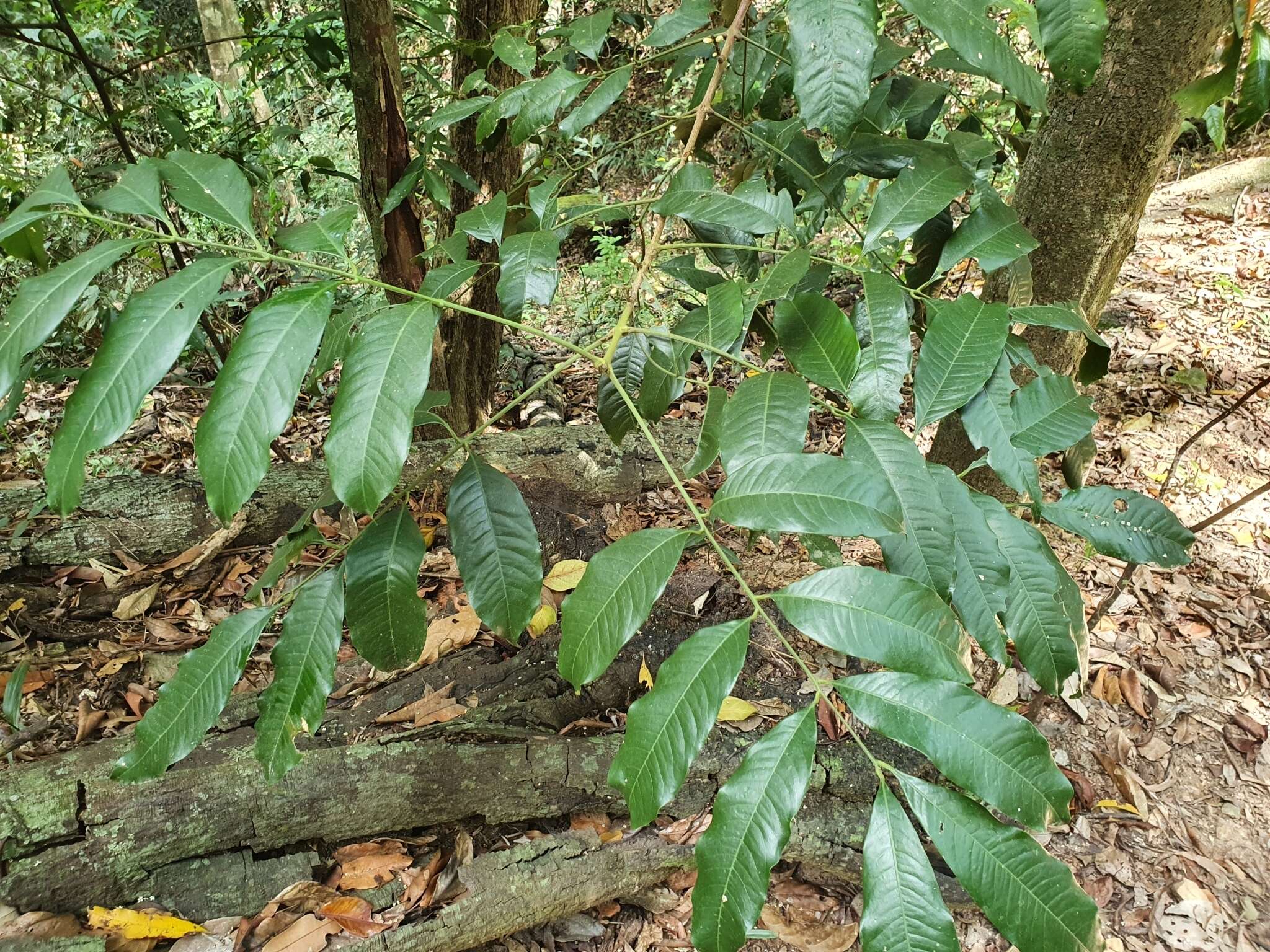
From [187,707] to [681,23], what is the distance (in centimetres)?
112

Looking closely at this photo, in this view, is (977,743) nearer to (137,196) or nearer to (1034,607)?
(1034,607)

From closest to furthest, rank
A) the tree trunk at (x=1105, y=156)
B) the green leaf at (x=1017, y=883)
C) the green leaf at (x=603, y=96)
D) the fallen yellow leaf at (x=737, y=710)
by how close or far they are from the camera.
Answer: the green leaf at (x=1017, y=883) < the green leaf at (x=603, y=96) < the tree trunk at (x=1105, y=156) < the fallen yellow leaf at (x=737, y=710)

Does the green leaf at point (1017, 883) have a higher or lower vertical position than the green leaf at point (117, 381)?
lower

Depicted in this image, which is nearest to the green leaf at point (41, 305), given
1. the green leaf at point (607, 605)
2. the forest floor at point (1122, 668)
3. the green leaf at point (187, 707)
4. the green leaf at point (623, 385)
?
the green leaf at point (187, 707)

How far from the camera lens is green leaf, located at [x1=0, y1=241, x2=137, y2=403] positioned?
0.67m

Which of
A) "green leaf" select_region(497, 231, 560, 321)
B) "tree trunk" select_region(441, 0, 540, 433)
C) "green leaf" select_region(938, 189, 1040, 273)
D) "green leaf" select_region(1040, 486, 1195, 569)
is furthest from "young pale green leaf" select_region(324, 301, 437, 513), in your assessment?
"tree trunk" select_region(441, 0, 540, 433)

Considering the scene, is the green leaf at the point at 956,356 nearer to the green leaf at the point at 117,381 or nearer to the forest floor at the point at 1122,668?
the green leaf at the point at 117,381

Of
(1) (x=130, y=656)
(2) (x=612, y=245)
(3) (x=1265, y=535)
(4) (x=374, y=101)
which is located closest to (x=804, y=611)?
(4) (x=374, y=101)

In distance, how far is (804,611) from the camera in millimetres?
718

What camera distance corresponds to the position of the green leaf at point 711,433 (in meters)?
0.88

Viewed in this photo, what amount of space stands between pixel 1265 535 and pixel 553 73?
2385 mm

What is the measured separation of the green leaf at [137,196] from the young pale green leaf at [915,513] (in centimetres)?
78

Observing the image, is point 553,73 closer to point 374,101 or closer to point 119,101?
point 374,101

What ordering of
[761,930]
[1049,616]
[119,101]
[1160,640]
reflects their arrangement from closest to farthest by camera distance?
[1049,616] → [761,930] → [1160,640] → [119,101]
